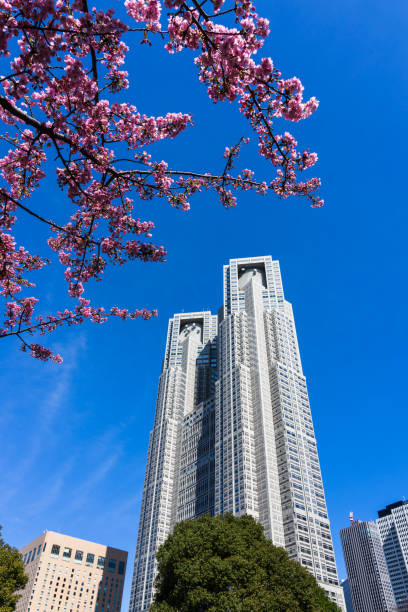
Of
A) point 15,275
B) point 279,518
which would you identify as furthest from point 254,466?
point 15,275

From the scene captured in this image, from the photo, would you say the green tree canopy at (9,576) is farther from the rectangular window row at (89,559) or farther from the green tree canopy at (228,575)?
the rectangular window row at (89,559)

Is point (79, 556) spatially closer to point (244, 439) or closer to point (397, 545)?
point (244, 439)

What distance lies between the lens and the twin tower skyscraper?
68.1 meters

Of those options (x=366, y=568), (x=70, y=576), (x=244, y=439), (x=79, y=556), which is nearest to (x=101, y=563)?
(x=79, y=556)

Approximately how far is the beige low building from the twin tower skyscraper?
19.1 m

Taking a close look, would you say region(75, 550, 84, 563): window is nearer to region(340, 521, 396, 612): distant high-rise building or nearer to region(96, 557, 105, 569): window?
region(96, 557, 105, 569): window

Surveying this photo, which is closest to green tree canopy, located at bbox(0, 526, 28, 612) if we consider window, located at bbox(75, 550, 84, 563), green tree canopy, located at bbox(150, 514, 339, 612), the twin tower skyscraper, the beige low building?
green tree canopy, located at bbox(150, 514, 339, 612)

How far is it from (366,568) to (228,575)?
200606 mm

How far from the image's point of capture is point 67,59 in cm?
638

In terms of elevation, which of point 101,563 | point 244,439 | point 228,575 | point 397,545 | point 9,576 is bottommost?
point 228,575

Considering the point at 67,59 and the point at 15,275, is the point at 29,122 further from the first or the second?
the point at 15,275

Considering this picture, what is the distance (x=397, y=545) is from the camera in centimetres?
18650

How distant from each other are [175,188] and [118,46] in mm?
2887

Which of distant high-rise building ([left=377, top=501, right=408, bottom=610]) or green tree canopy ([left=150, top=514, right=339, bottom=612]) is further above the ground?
distant high-rise building ([left=377, top=501, right=408, bottom=610])
